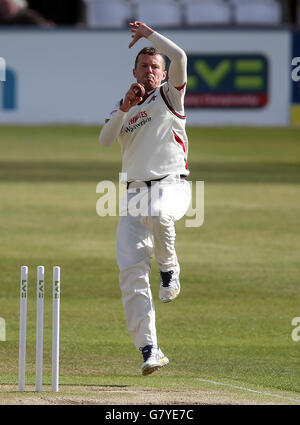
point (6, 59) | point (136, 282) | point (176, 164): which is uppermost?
point (6, 59)

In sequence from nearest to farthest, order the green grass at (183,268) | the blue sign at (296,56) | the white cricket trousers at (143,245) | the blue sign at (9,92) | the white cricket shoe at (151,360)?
the white cricket shoe at (151,360), the white cricket trousers at (143,245), the green grass at (183,268), the blue sign at (296,56), the blue sign at (9,92)

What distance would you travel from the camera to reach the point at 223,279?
13.5 metres

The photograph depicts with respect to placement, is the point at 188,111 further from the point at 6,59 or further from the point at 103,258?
the point at 103,258

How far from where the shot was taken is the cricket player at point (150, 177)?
26.7ft

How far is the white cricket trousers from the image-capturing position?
816 centimetres

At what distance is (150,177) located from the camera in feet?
26.9

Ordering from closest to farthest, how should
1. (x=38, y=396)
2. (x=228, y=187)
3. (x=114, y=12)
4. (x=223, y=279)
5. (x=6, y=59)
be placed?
(x=38, y=396) < (x=223, y=279) < (x=228, y=187) < (x=6, y=59) < (x=114, y=12)

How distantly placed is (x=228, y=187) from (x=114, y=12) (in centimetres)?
1021

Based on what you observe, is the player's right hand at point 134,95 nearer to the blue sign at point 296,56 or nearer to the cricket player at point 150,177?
the cricket player at point 150,177

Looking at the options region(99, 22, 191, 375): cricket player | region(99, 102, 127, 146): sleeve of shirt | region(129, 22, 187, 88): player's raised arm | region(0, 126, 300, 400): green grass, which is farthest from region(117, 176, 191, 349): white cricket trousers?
region(129, 22, 187, 88): player's raised arm

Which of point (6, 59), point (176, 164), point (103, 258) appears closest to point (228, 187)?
point (103, 258)

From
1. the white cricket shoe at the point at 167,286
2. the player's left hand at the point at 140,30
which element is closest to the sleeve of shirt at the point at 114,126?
the player's left hand at the point at 140,30

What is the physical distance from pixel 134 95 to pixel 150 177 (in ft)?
2.01

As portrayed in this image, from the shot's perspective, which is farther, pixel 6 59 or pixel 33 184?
pixel 6 59
